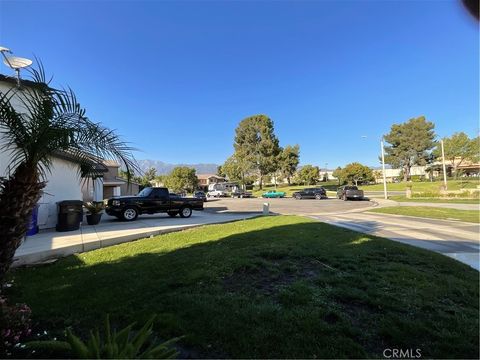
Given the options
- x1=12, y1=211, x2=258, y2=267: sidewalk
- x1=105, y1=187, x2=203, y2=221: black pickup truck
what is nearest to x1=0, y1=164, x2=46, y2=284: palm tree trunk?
x1=12, y1=211, x2=258, y2=267: sidewalk

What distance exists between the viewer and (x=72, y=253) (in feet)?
25.2

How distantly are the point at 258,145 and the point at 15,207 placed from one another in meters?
64.7

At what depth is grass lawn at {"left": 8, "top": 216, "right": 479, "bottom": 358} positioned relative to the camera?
322 cm

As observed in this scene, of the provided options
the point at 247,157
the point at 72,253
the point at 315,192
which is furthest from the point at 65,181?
the point at 247,157

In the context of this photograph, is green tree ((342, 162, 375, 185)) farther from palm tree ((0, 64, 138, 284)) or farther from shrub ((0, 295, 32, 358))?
shrub ((0, 295, 32, 358))

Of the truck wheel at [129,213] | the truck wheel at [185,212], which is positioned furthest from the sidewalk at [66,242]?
the truck wheel at [185,212]

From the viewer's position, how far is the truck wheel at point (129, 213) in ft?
48.4

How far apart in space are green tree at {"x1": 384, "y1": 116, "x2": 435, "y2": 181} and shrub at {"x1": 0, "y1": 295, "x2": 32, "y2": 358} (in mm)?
79102

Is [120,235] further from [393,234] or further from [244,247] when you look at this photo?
[393,234]

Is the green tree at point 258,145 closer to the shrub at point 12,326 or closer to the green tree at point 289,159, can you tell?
the green tree at point 289,159

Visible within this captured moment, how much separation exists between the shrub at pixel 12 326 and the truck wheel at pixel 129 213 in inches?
460

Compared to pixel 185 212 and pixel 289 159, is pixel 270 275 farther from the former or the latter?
pixel 289 159

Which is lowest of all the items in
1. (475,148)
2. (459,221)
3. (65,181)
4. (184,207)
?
(459,221)

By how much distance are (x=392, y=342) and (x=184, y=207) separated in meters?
14.6
